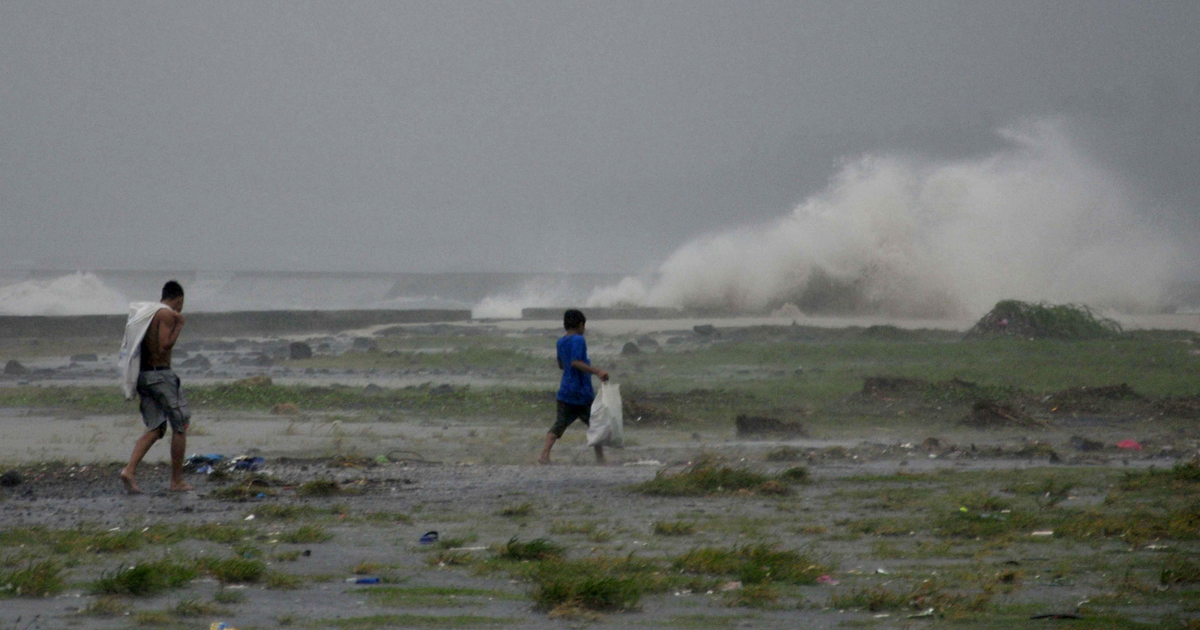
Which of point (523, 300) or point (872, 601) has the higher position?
point (523, 300)

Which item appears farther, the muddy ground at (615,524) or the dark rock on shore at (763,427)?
the dark rock on shore at (763,427)

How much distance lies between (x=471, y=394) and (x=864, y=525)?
33.5 feet

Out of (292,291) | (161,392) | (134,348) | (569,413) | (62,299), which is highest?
(292,291)

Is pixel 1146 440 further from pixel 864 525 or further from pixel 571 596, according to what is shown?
pixel 571 596

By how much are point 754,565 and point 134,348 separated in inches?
201

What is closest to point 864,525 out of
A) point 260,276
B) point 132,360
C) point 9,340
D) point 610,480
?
point 610,480

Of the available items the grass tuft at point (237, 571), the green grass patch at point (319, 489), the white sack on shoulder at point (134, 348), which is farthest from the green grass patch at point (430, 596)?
the white sack on shoulder at point (134, 348)

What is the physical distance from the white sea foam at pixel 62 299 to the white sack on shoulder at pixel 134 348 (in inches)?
1476

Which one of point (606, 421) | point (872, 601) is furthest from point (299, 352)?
point (872, 601)

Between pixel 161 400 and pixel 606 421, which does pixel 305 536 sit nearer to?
pixel 161 400

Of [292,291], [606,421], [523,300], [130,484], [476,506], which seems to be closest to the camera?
[476,506]

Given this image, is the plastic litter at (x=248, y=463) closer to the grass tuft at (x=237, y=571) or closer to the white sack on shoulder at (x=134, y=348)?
the white sack on shoulder at (x=134, y=348)

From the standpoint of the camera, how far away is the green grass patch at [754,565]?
18.8ft

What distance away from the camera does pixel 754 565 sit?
5.82m
